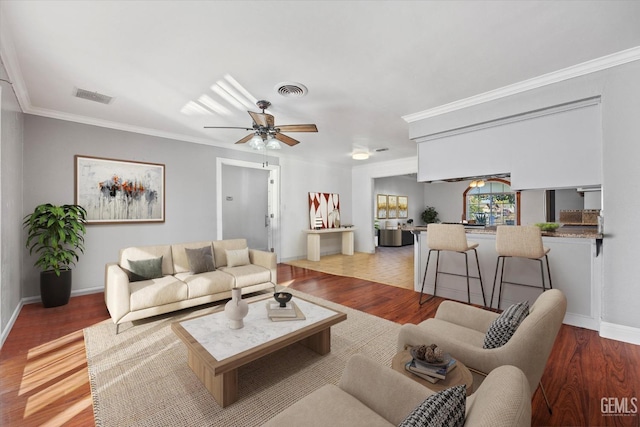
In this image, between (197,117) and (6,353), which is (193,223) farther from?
(6,353)

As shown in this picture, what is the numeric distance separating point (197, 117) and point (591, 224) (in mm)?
5911

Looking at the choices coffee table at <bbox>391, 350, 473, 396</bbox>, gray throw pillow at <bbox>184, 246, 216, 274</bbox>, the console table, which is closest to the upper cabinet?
coffee table at <bbox>391, 350, 473, 396</bbox>

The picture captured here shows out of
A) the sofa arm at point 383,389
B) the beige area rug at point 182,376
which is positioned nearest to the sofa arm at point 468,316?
the beige area rug at point 182,376

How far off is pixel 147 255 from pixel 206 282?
2.88 feet

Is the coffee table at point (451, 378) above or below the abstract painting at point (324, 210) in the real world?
below

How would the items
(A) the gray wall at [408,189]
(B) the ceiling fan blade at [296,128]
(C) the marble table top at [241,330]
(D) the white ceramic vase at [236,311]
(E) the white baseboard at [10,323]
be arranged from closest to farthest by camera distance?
(C) the marble table top at [241,330] < (D) the white ceramic vase at [236,311] < (E) the white baseboard at [10,323] < (B) the ceiling fan blade at [296,128] < (A) the gray wall at [408,189]

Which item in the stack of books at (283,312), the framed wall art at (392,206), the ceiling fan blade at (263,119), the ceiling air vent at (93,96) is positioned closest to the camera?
the stack of books at (283,312)

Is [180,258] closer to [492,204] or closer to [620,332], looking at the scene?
[620,332]

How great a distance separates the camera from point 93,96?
3463 mm

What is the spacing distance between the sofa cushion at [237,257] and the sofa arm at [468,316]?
9.55 feet

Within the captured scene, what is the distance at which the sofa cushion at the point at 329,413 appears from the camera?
112 cm

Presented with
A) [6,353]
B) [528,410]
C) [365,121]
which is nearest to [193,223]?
[6,353]

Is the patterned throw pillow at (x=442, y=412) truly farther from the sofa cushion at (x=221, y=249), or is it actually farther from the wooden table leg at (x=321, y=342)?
the sofa cushion at (x=221, y=249)

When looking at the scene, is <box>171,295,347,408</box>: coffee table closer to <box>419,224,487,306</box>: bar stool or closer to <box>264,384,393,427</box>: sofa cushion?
<box>264,384,393,427</box>: sofa cushion
